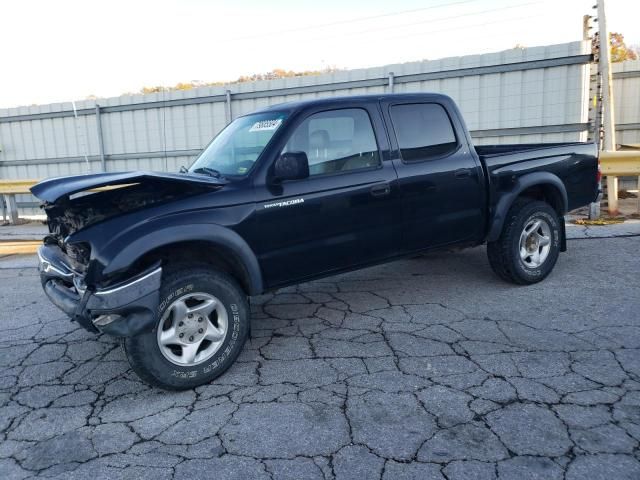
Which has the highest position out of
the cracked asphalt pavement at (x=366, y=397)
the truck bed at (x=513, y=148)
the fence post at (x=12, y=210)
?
the truck bed at (x=513, y=148)

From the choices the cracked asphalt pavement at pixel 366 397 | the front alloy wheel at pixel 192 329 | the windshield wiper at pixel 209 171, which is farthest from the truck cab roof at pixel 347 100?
the cracked asphalt pavement at pixel 366 397

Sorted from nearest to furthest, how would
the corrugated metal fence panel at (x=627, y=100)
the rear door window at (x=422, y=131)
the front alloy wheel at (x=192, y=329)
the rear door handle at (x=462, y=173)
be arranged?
the front alloy wheel at (x=192, y=329) → the rear door window at (x=422, y=131) → the rear door handle at (x=462, y=173) → the corrugated metal fence panel at (x=627, y=100)

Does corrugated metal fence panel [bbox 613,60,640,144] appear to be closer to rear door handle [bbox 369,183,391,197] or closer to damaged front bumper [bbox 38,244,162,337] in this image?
rear door handle [bbox 369,183,391,197]

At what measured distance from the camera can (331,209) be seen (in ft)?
12.7

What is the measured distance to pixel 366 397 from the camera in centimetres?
311

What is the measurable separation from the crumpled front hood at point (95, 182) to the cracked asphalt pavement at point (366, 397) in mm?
1353

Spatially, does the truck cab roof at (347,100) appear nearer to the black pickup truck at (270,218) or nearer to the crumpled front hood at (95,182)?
the black pickup truck at (270,218)

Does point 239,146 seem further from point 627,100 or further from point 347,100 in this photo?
point 627,100

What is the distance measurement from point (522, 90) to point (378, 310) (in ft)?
23.3

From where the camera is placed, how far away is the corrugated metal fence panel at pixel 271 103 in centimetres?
960

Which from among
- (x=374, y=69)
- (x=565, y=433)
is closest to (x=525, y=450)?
(x=565, y=433)

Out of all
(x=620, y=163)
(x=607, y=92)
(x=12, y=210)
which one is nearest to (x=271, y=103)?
(x=12, y=210)

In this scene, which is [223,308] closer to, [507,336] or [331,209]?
[331,209]

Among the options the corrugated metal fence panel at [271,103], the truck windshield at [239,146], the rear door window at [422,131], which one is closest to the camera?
the truck windshield at [239,146]
